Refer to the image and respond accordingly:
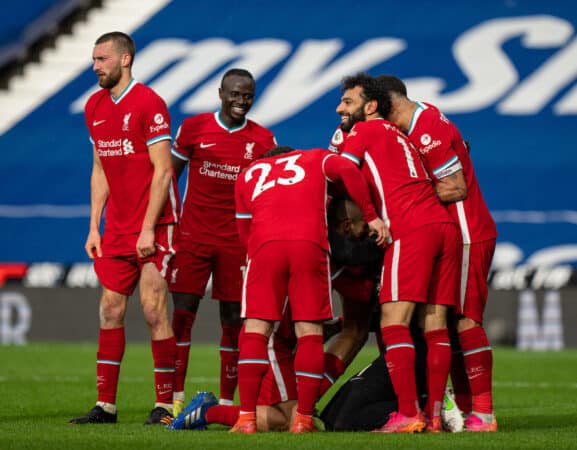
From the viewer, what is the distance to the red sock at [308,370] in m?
6.36

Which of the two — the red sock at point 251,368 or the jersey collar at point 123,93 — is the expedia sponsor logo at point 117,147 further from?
the red sock at point 251,368

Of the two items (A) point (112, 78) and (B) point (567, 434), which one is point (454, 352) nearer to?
(B) point (567, 434)

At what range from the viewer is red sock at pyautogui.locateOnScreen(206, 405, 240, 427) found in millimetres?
6637

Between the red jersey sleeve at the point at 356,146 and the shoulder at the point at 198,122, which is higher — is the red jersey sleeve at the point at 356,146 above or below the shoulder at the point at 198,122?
below

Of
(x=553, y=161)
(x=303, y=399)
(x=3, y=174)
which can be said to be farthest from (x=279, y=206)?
(x=3, y=174)

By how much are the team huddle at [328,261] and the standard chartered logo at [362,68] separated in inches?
469

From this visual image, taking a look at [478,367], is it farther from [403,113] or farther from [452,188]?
[403,113]

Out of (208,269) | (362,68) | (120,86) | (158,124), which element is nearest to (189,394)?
(208,269)

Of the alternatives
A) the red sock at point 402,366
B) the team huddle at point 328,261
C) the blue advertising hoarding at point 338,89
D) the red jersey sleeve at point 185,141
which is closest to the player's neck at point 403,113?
the team huddle at point 328,261

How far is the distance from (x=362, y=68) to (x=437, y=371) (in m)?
13.1

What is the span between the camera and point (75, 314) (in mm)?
15742

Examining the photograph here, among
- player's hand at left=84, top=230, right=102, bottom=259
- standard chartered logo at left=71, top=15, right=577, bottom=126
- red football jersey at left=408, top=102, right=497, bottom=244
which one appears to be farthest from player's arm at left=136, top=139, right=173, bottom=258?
standard chartered logo at left=71, top=15, right=577, bottom=126

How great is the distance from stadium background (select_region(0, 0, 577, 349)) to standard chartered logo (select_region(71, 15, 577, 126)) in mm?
23

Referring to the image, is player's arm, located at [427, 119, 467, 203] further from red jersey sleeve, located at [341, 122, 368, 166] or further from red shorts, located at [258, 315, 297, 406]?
red shorts, located at [258, 315, 297, 406]
